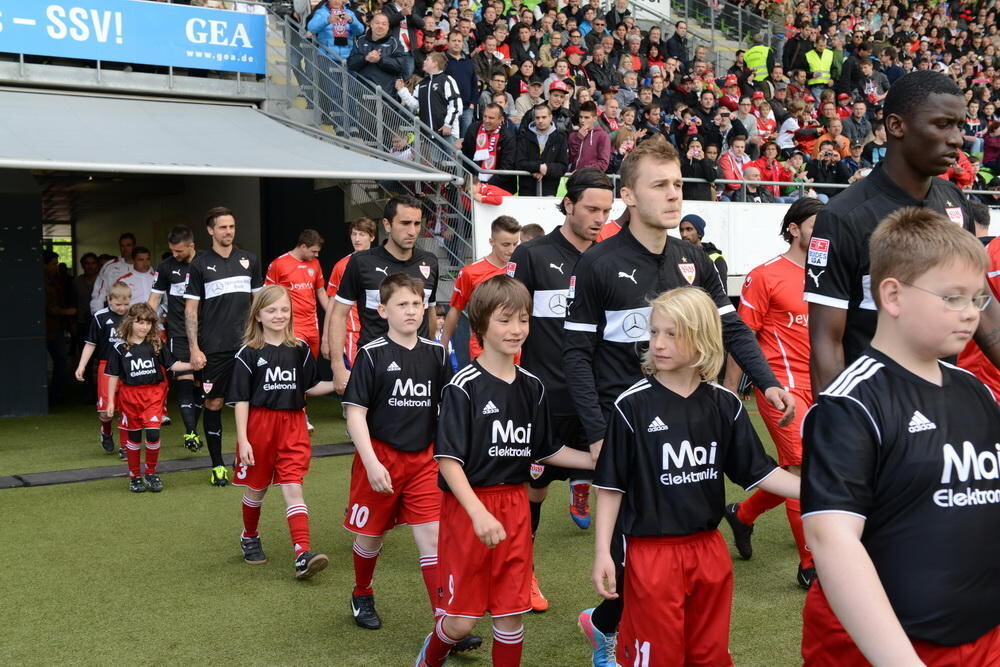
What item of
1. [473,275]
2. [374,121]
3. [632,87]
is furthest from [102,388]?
[632,87]

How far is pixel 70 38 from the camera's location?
1093cm

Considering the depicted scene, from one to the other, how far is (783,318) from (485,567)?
2468mm

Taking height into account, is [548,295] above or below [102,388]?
above

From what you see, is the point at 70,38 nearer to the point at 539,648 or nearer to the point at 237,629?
the point at 237,629

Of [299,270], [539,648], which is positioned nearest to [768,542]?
[539,648]

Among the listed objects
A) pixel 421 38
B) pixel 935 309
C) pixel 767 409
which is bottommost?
pixel 767 409

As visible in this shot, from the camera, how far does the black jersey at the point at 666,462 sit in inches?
120

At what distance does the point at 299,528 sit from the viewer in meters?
5.25

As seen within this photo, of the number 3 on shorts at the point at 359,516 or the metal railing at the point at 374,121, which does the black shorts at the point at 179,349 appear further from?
the number 3 on shorts at the point at 359,516

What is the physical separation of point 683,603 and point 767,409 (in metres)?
2.13

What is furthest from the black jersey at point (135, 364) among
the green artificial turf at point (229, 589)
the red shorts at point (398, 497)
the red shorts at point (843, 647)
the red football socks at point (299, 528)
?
the red shorts at point (843, 647)

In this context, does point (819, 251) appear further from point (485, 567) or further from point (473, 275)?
point (473, 275)

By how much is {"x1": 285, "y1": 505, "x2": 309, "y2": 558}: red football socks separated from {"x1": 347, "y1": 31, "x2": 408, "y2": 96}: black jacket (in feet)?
25.7

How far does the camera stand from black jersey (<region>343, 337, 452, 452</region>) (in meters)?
4.43
